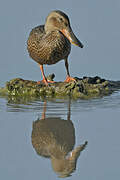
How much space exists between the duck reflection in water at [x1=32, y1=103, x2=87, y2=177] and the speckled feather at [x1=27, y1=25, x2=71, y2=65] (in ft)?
5.85

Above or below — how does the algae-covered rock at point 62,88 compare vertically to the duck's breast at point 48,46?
below

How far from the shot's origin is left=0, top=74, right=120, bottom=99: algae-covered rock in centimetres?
871

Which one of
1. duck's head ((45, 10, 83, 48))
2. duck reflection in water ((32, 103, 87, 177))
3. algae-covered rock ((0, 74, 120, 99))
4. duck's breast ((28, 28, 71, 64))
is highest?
duck's head ((45, 10, 83, 48))

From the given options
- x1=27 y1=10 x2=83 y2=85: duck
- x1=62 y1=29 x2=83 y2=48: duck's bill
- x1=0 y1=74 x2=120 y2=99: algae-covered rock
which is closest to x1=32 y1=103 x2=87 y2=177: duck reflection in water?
x1=0 y1=74 x2=120 y2=99: algae-covered rock

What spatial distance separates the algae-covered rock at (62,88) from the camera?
28.6 feet

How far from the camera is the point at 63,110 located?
7574 millimetres

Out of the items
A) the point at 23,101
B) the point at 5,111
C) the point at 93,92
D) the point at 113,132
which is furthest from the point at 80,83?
the point at 113,132

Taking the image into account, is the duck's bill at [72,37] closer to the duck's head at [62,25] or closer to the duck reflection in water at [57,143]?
the duck's head at [62,25]

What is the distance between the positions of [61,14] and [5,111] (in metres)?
1.95

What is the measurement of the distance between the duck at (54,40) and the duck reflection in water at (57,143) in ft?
5.83

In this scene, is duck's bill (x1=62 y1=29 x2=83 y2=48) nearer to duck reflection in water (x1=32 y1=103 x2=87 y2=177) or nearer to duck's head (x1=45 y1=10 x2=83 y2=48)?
duck's head (x1=45 y1=10 x2=83 y2=48)

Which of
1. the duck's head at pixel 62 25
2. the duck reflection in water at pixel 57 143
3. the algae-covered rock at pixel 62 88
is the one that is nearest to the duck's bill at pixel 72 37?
the duck's head at pixel 62 25

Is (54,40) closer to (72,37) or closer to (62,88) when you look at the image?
(72,37)

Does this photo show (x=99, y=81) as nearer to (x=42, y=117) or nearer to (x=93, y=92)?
(x=93, y=92)
